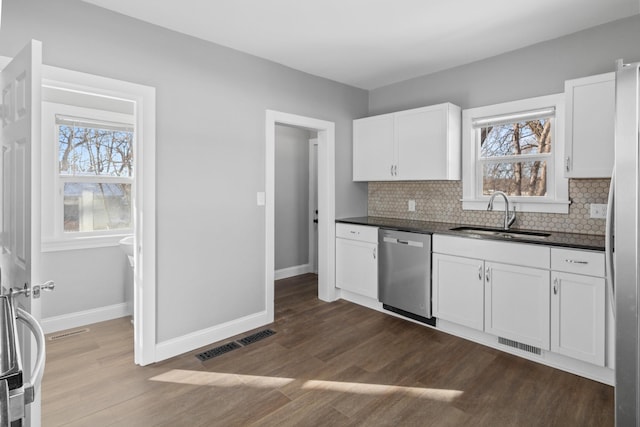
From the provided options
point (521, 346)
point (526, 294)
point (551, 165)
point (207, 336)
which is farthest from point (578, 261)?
point (207, 336)

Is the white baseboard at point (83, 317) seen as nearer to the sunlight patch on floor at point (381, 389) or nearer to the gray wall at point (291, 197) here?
the gray wall at point (291, 197)

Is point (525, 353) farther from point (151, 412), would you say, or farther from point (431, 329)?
point (151, 412)

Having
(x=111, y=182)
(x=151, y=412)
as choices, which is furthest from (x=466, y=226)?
(x=111, y=182)

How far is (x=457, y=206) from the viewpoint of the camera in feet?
12.2

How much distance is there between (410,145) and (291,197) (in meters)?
2.14

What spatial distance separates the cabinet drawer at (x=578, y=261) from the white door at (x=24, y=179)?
3.06 metres

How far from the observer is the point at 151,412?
2.08 meters

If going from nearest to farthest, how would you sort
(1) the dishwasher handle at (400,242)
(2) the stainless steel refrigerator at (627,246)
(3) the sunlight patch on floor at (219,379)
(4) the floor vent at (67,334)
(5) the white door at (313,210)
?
(2) the stainless steel refrigerator at (627,246), (3) the sunlight patch on floor at (219,379), (4) the floor vent at (67,334), (1) the dishwasher handle at (400,242), (5) the white door at (313,210)

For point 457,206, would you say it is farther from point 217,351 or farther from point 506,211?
point 217,351

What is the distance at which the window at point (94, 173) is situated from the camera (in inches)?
135

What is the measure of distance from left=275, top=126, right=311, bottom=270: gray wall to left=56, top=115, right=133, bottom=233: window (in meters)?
1.96

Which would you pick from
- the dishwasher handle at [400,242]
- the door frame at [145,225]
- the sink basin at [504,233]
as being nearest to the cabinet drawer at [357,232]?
the dishwasher handle at [400,242]

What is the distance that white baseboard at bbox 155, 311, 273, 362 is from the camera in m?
2.75

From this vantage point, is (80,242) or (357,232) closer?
(80,242)
